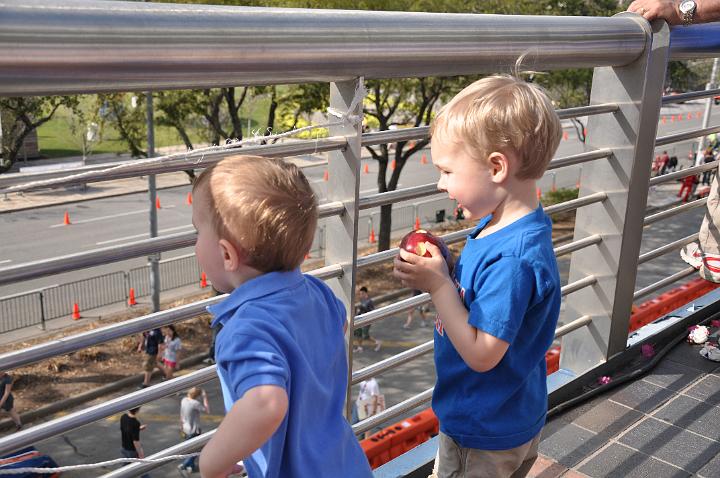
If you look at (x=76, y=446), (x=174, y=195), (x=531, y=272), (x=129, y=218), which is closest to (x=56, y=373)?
(x=76, y=446)

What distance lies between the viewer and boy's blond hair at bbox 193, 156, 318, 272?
1.35m

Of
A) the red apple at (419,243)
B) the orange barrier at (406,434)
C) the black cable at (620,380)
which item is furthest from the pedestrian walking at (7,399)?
the red apple at (419,243)

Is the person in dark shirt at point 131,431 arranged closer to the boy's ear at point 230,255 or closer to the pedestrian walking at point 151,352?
the pedestrian walking at point 151,352

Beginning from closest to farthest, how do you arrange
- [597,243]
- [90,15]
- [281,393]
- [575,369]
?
[281,393] → [90,15] → [597,243] → [575,369]

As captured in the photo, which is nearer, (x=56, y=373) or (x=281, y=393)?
(x=281, y=393)

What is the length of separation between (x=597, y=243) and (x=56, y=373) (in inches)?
577

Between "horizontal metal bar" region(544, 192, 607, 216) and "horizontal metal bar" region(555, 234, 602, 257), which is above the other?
"horizontal metal bar" region(544, 192, 607, 216)

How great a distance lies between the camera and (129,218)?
25922mm

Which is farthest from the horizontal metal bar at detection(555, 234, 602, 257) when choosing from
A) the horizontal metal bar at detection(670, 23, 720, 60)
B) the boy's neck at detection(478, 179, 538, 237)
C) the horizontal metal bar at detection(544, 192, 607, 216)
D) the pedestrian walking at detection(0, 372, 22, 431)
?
the pedestrian walking at detection(0, 372, 22, 431)

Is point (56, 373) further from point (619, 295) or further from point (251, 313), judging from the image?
point (251, 313)

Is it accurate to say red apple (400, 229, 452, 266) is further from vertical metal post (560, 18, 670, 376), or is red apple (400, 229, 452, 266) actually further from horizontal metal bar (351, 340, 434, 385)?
vertical metal post (560, 18, 670, 376)

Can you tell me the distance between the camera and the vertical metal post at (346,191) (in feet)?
6.66

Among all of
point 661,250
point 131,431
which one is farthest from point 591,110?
point 131,431

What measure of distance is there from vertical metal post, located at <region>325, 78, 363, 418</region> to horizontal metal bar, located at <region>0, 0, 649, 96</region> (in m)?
0.12
